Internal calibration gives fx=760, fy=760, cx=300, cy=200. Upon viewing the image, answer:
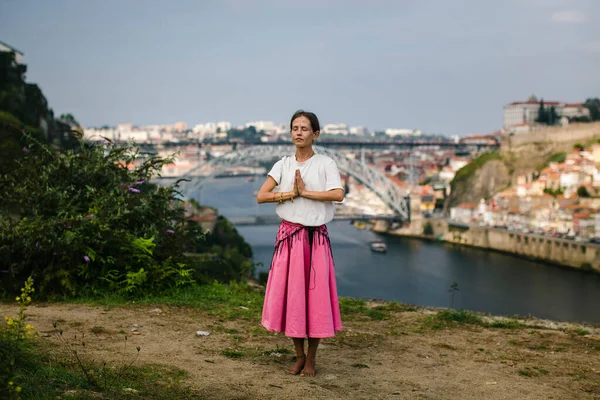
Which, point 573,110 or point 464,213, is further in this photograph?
point 573,110

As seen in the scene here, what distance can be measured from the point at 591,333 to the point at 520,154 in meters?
40.9

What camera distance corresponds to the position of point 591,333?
2844 millimetres

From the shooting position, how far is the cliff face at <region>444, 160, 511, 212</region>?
Result: 41.2 meters

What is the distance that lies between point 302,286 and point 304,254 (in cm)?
8

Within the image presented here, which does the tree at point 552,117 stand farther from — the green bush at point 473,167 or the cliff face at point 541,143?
the green bush at point 473,167

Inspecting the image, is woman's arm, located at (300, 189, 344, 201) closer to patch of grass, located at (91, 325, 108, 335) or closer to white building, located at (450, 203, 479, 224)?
patch of grass, located at (91, 325, 108, 335)

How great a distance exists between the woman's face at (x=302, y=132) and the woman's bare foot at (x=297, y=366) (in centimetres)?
54

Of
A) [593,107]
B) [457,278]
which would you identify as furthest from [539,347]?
[593,107]

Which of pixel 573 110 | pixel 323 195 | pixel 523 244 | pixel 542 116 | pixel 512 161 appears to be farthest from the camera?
pixel 573 110

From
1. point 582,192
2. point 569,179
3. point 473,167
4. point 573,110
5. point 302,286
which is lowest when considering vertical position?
point 582,192

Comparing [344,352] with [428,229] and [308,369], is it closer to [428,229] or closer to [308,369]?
[308,369]

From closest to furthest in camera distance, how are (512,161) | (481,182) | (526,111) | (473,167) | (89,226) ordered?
(89,226), (481,182), (512,161), (473,167), (526,111)

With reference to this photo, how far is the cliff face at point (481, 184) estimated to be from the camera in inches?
1620

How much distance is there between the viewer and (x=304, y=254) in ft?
6.36
